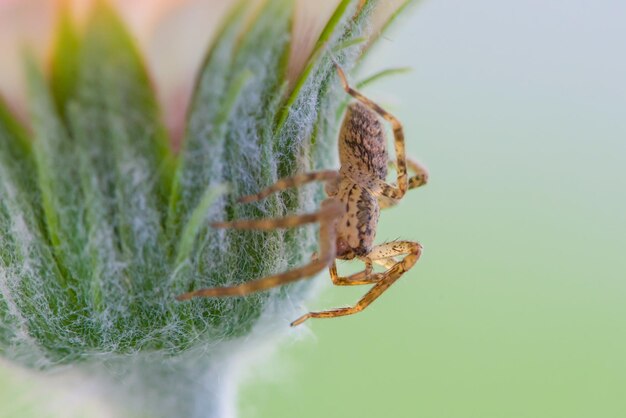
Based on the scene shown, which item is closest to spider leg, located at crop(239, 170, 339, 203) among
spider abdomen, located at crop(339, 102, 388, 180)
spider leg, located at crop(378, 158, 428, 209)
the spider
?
the spider

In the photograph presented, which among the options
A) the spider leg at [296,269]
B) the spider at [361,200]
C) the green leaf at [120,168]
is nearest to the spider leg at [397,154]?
the spider at [361,200]

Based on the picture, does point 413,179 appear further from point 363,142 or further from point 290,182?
point 290,182

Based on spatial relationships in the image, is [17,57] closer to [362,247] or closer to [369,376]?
[362,247]

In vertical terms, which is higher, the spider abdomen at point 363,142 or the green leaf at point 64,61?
the green leaf at point 64,61

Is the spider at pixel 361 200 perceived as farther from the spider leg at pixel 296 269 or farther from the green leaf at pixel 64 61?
the green leaf at pixel 64 61

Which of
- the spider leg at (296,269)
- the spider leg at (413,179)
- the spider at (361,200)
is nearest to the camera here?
the spider leg at (296,269)

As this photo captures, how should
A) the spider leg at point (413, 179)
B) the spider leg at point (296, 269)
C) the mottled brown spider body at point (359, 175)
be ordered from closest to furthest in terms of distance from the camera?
the spider leg at point (296, 269)
the mottled brown spider body at point (359, 175)
the spider leg at point (413, 179)

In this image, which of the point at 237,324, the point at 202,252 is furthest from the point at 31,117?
the point at 237,324

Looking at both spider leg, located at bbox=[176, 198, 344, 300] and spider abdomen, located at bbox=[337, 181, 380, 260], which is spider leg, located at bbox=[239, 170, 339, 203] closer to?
spider leg, located at bbox=[176, 198, 344, 300]

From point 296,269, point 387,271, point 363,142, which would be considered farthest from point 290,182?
point 387,271
